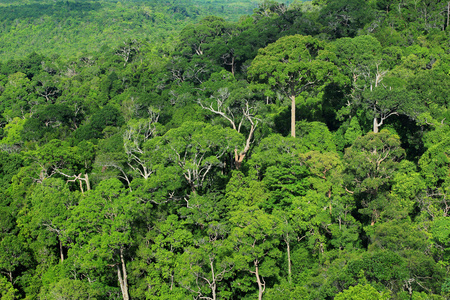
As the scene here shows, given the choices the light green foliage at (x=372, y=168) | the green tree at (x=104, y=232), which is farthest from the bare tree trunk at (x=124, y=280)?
the light green foliage at (x=372, y=168)

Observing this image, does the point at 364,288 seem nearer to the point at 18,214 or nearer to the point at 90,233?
the point at 90,233

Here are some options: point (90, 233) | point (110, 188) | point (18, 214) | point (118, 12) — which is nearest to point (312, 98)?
point (110, 188)

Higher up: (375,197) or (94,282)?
(375,197)

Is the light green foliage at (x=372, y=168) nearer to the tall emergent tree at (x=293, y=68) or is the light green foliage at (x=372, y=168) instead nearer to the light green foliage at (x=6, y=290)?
the tall emergent tree at (x=293, y=68)

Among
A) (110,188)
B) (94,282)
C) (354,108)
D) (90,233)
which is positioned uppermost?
(354,108)

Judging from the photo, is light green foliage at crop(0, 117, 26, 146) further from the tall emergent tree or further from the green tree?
the tall emergent tree

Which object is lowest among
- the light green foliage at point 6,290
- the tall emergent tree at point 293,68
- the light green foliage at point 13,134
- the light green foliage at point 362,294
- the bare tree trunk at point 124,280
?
the light green foliage at point 6,290
